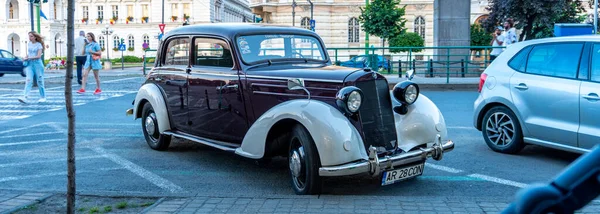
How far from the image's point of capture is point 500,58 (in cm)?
868

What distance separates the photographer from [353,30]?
186 ft

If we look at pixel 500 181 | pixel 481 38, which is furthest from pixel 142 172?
Result: pixel 481 38

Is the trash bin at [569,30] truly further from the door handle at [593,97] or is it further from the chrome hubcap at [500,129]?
the door handle at [593,97]

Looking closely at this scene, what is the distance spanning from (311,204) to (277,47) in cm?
246

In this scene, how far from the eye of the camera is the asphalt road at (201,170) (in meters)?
6.57

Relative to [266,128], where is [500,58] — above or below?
above

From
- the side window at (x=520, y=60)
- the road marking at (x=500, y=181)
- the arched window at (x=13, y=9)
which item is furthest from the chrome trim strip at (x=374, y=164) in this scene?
the arched window at (x=13, y=9)

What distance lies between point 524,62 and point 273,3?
44878mm

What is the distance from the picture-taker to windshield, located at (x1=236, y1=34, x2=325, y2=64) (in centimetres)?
740

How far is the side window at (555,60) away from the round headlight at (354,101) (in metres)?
3.11

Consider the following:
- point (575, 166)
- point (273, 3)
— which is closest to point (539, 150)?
point (575, 166)

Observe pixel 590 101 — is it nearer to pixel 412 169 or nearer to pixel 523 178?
pixel 523 178

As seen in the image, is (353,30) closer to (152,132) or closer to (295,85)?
(152,132)

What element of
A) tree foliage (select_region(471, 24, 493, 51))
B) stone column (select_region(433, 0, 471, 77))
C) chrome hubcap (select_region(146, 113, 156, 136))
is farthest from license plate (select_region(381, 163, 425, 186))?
tree foliage (select_region(471, 24, 493, 51))
